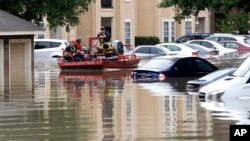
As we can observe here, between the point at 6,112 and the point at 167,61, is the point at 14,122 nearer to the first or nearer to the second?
the point at 6,112

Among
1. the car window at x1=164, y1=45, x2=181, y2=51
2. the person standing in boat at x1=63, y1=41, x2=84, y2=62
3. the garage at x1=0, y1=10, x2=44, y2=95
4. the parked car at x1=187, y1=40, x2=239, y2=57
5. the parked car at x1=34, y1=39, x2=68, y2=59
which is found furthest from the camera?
the parked car at x1=187, y1=40, x2=239, y2=57

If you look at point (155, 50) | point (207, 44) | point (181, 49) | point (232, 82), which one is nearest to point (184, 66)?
point (232, 82)

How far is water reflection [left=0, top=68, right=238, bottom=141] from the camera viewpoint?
62.5ft

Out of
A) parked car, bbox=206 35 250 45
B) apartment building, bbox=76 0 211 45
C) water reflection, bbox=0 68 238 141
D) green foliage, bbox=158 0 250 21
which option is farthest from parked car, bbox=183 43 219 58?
water reflection, bbox=0 68 238 141

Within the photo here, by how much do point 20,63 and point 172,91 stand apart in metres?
14.6

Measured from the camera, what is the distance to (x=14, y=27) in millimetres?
40875

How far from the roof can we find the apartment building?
A: 80.1ft

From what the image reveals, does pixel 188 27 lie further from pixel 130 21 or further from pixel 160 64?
pixel 160 64

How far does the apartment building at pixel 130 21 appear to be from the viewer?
6844cm

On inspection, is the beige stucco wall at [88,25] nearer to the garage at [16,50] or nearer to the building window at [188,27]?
the building window at [188,27]

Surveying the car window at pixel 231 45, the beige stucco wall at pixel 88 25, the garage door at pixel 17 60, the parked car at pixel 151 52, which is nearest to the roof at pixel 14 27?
the garage door at pixel 17 60

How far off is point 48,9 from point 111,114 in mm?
23402

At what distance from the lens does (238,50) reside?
5847 cm

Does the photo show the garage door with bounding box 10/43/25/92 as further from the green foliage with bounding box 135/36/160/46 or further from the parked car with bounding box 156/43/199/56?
the green foliage with bounding box 135/36/160/46
